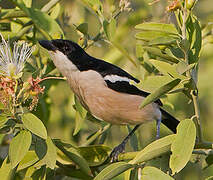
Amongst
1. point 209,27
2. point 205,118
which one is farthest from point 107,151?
point 205,118

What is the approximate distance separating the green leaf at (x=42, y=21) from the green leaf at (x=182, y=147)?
1.24 meters

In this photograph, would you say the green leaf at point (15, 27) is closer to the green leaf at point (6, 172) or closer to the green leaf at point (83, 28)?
the green leaf at point (83, 28)

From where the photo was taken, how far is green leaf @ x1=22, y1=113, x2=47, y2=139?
237cm

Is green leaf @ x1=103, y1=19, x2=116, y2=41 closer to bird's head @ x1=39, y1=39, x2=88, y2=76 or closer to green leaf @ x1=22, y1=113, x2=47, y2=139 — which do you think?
bird's head @ x1=39, y1=39, x2=88, y2=76

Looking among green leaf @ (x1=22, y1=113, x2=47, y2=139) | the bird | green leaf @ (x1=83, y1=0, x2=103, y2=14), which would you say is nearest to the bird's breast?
the bird

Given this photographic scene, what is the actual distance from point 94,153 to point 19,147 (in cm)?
86

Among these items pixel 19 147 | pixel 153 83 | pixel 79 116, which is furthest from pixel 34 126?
pixel 79 116

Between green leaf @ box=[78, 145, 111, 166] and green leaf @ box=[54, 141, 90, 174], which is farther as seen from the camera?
green leaf @ box=[78, 145, 111, 166]

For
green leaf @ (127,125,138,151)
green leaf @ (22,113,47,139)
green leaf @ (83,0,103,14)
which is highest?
green leaf @ (83,0,103,14)

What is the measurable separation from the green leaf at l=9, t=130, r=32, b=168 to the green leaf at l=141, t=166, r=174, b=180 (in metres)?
0.60

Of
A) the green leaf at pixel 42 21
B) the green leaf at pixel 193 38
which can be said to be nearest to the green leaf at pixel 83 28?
the green leaf at pixel 42 21

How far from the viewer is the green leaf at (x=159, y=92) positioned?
2.29 metres

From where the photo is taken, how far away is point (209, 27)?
3590 millimetres

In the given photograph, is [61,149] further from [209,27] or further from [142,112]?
[209,27]
